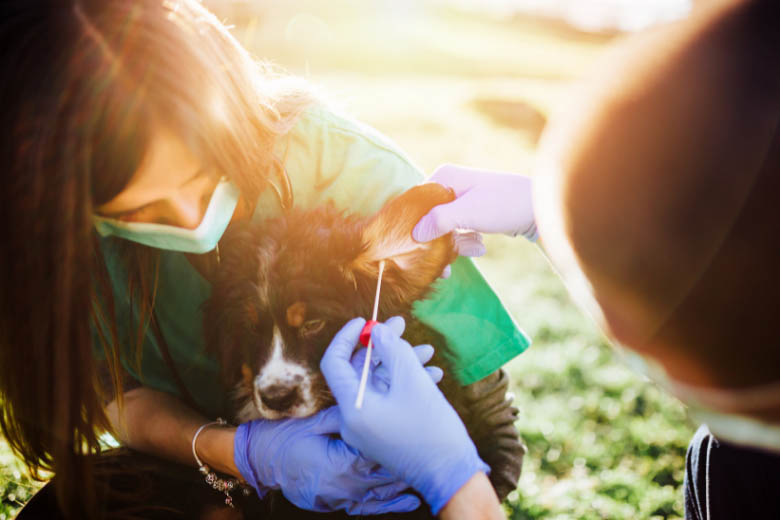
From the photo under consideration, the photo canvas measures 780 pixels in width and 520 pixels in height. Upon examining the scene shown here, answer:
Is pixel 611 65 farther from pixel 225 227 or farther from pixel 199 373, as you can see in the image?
pixel 199 373

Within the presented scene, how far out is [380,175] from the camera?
1804 mm

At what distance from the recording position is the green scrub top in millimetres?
1794

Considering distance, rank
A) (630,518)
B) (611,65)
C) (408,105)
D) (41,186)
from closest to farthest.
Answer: (611,65) < (41,186) < (630,518) < (408,105)

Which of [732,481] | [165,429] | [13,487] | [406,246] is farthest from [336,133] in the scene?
[13,487]

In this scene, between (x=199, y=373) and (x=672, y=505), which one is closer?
(x=199, y=373)

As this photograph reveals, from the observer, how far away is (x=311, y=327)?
5.25ft

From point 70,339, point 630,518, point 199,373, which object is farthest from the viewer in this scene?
point 630,518

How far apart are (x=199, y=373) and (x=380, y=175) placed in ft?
3.39

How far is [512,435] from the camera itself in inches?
73.9

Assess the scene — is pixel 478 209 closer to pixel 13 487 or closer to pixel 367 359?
pixel 367 359

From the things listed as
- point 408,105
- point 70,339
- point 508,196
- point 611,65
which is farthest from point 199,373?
point 408,105

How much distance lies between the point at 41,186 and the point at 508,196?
1.38 meters

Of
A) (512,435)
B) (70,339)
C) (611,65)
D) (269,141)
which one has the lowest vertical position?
(512,435)

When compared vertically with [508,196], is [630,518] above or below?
below
